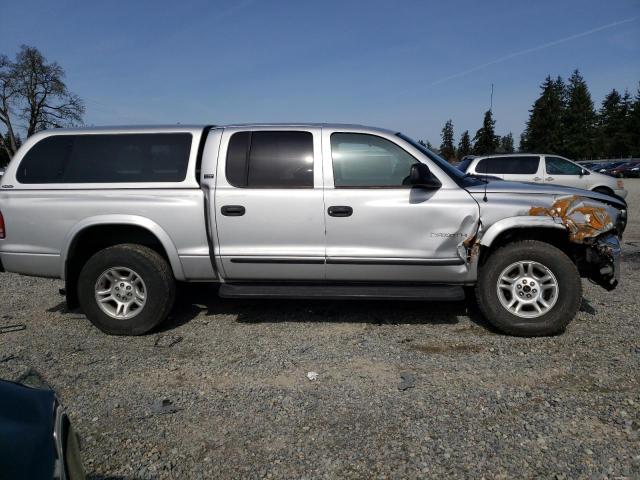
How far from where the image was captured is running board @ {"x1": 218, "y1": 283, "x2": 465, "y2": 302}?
153 inches

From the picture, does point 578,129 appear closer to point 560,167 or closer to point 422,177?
point 560,167

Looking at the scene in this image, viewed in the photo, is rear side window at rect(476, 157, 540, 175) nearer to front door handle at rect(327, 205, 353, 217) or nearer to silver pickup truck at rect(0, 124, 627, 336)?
silver pickup truck at rect(0, 124, 627, 336)

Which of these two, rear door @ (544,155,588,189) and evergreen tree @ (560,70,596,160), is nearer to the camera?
rear door @ (544,155,588,189)

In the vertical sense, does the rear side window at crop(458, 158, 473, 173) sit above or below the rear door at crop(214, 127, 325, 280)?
above

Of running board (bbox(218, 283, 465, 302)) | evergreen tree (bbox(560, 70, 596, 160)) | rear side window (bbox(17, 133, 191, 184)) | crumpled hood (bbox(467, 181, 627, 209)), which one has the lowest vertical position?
running board (bbox(218, 283, 465, 302))

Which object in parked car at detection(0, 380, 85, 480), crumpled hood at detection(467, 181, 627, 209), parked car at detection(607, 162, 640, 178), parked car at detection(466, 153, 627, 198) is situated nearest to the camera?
parked car at detection(0, 380, 85, 480)

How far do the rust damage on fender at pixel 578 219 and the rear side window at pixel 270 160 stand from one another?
81.3 inches

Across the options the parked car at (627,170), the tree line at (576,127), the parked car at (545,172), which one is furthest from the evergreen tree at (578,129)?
the parked car at (545,172)

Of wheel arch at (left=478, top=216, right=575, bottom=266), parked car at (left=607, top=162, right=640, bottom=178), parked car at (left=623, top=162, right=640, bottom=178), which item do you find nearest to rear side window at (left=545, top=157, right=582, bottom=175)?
wheel arch at (left=478, top=216, right=575, bottom=266)

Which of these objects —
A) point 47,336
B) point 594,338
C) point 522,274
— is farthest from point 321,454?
point 47,336

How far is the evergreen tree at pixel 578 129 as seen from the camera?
238ft

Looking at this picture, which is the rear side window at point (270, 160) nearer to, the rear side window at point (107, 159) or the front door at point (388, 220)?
the front door at point (388, 220)

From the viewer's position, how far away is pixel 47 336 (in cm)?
417

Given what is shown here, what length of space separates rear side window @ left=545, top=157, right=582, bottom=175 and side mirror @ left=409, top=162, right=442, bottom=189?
976 cm
